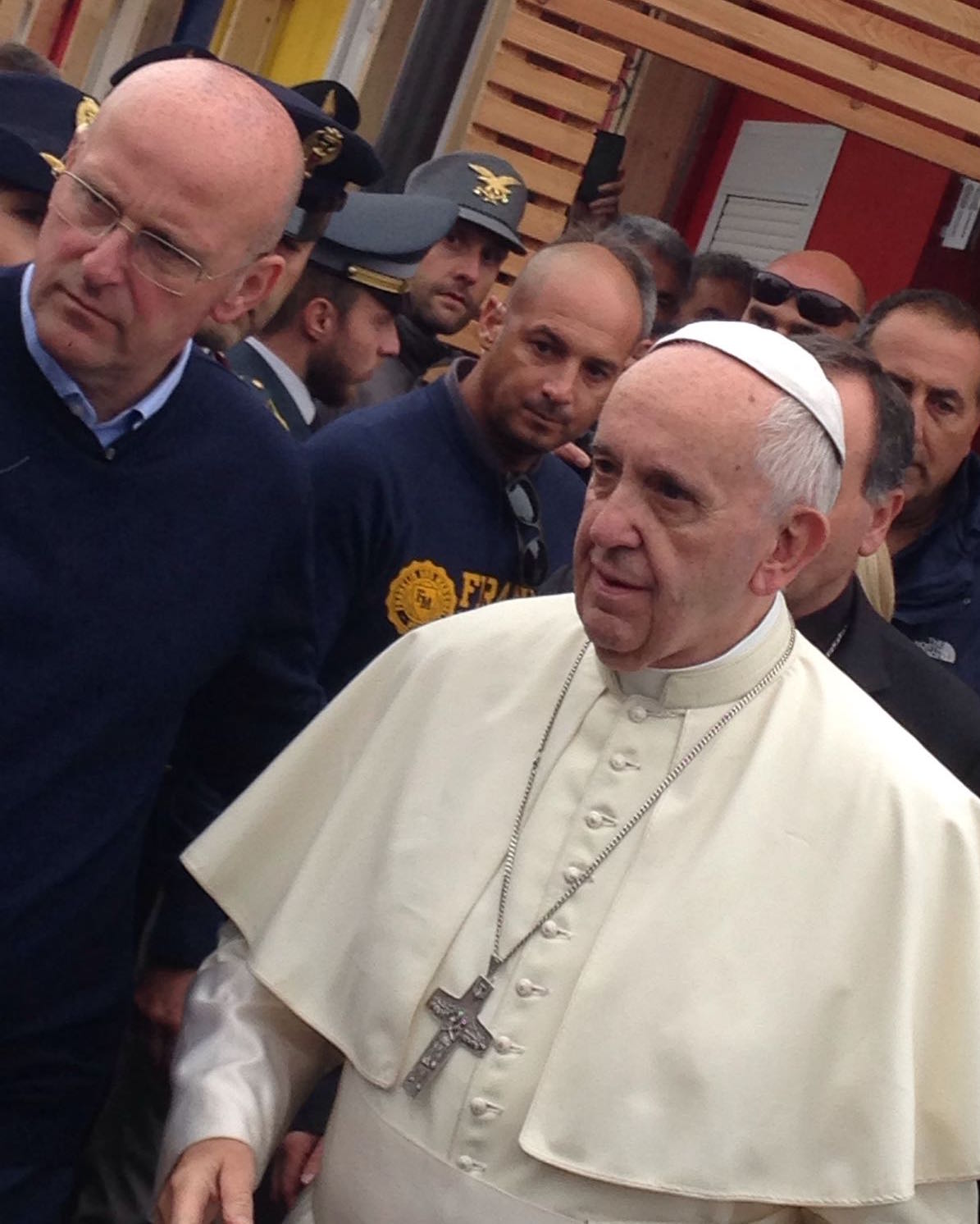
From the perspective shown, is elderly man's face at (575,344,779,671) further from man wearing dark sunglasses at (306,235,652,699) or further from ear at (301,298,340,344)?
ear at (301,298,340,344)

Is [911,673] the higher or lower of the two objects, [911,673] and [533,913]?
the higher

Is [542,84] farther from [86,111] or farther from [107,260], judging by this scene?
[107,260]

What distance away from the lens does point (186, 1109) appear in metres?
2.66

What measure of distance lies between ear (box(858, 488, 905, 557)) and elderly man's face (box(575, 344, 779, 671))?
1.01 m

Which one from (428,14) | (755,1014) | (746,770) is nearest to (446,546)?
(746,770)

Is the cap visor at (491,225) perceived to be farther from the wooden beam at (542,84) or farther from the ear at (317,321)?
the wooden beam at (542,84)

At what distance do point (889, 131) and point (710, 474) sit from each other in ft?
14.6

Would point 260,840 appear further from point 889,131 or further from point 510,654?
point 889,131

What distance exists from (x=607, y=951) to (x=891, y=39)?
4.83 m

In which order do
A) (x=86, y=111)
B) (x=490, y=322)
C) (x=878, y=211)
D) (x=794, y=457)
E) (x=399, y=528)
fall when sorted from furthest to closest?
(x=878, y=211) < (x=490, y=322) < (x=399, y=528) < (x=86, y=111) < (x=794, y=457)

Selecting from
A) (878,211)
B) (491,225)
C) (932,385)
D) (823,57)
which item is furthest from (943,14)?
(932,385)

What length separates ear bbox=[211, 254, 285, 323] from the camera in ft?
9.29

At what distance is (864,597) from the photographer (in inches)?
145

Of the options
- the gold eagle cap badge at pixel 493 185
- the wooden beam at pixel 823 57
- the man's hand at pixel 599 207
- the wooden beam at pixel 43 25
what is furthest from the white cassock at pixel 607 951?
the wooden beam at pixel 43 25
